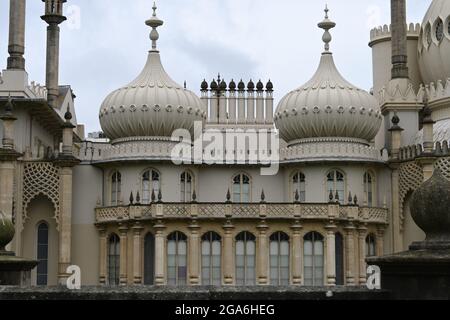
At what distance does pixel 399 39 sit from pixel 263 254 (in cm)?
1080

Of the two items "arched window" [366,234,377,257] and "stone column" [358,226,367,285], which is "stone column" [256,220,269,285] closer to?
"stone column" [358,226,367,285]

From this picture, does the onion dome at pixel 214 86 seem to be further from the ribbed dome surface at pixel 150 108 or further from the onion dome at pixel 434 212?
the onion dome at pixel 434 212

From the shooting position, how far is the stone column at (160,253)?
31.5 meters

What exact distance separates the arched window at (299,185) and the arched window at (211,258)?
12.8 feet

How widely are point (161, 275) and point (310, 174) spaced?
7083 mm

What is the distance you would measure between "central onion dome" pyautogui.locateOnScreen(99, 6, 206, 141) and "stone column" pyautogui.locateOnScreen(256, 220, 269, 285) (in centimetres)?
519

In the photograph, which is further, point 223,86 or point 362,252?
point 223,86

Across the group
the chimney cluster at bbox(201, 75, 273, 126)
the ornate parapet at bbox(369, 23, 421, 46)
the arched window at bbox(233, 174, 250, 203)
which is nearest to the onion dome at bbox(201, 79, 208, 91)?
the chimney cluster at bbox(201, 75, 273, 126)

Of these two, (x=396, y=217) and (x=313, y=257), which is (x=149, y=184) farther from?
(x=396, y=217)

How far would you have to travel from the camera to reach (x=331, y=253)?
32.1 meters

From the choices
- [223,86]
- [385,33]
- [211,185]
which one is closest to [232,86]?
[223,86]

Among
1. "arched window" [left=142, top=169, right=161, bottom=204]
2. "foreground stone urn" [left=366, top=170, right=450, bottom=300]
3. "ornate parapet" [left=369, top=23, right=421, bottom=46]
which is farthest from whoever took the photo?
"ornate parapet" [left=369, top=23, right=421, bottom=46]

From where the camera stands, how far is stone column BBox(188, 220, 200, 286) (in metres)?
31.6
